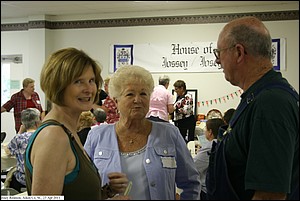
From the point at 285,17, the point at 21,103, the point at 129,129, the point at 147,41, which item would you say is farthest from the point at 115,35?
the point at 129,129

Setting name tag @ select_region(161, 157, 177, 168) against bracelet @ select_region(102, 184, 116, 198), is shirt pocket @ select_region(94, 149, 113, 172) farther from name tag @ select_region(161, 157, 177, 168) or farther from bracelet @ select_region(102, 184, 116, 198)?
bracelet @ select_region(102, 184, 116, 198)

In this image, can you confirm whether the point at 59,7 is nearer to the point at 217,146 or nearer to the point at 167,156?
the point at 167,156

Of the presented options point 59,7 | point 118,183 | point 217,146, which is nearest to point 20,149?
point 59,7

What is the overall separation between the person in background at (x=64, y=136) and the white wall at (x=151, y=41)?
507 centimetres

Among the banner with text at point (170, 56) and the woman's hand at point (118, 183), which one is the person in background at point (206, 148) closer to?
the woman's hand at point (118, 183)

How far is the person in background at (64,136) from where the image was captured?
0.99 meters

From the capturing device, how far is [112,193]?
0.91 metres

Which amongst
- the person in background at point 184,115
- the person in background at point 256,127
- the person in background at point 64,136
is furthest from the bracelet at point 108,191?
the person in background at point 184,115

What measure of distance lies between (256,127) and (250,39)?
0.26 m

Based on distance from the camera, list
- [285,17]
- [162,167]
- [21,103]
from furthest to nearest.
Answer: [285,17] < [21,103] < [162,167]

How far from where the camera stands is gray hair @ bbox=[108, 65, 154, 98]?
1513 millimetres

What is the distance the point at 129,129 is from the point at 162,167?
217 mm

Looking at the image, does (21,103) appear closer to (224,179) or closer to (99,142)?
(99,142)

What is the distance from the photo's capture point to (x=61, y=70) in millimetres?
1078
